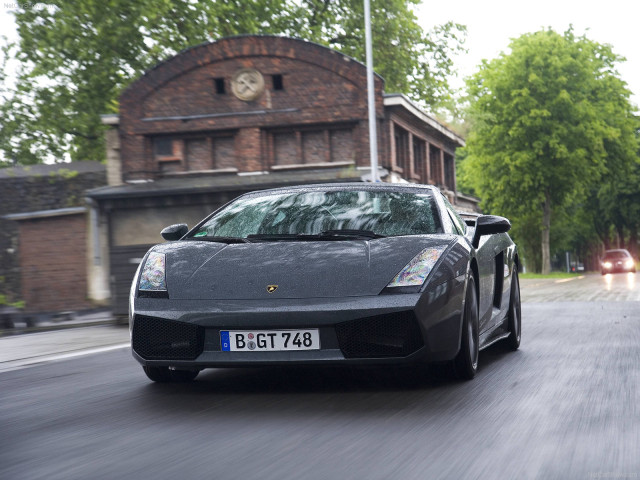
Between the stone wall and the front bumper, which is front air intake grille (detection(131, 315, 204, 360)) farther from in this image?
the stone wall

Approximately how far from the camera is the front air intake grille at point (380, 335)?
18.6 feet

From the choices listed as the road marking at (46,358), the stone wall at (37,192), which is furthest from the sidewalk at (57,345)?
the stone wall at (37,192)

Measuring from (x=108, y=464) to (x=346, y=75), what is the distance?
100 feet

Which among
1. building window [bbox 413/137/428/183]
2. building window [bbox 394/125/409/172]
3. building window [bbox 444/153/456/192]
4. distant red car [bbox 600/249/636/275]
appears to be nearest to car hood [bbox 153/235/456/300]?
building window [bbox 394/125/409/172]

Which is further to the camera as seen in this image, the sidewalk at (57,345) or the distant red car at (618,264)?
the distant red car at (618,264)

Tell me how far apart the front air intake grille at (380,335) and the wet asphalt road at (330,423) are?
0.26 meters

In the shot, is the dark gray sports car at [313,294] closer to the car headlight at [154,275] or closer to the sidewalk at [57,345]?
the car headlight at [154,275]

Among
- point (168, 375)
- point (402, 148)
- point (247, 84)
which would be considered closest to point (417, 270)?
point (168, 375)

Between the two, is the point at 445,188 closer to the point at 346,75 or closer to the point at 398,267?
the point at 346,75

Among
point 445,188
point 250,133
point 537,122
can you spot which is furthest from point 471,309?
point 537,122

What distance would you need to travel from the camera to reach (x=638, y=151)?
59625 mm

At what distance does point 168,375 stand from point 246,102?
2831 cm

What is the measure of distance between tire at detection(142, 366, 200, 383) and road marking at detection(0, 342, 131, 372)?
2.22 m

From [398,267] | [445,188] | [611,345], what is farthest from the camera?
[445,188]
